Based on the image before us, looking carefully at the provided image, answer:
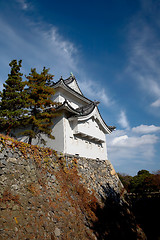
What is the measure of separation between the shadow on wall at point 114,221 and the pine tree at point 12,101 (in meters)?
7.27

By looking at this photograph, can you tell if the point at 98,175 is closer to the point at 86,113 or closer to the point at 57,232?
the point at 86,113

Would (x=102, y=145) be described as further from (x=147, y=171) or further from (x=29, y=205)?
(x=147, y=171)

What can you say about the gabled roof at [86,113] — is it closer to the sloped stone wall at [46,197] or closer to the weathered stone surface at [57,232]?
the sloped stone wall at [46,197]

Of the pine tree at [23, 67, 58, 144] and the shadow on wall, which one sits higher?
the pine tree at [23, 67, 58, 144]

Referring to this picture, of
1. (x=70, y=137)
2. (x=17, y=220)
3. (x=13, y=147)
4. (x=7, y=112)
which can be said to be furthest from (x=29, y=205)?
(x=70, y=137)

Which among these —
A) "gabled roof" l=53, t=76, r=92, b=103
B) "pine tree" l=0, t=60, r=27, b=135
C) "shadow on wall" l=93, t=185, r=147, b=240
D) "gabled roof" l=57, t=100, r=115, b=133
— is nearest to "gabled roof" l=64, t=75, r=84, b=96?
"gabled roof" l=53, t=76, r=92, b=103

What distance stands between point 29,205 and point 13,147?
2.35 meters

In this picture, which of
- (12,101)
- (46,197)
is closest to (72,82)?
(12,101)

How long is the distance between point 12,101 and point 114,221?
951 centimetres

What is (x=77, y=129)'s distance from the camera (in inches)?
496

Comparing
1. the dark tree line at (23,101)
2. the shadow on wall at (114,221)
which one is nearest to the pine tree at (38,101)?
the dark tree line at (23,101)

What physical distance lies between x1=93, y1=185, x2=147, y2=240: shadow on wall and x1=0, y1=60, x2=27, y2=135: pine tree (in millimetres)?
7271

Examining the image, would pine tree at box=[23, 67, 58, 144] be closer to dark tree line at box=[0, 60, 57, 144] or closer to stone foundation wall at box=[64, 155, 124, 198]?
dark tree line at box=[0, 60, 57, 144]

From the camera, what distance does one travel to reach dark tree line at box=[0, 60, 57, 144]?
32.3 feet
